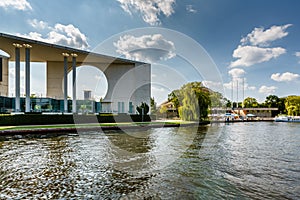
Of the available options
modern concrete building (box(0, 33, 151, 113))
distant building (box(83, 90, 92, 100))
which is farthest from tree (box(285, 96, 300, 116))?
distant building (box(83, 90, 92, 100))

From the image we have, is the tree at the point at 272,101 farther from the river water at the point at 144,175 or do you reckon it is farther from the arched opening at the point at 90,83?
the river water at the point at 144,175

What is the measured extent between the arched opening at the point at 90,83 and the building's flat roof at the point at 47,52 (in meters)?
1.75

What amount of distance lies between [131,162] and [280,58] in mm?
30707

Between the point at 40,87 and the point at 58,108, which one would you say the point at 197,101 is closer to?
the point at 58,108

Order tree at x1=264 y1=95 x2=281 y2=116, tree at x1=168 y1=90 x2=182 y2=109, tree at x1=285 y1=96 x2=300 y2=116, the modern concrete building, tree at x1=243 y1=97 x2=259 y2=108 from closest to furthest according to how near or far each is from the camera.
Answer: the modern concrete building < tree at x1=168 y1=90 x2=182 y2=109 < tree at x1=285 y1=96 x2=300 y2=116 < tree at x1=264 y1=95 x2=281 y2=116 < tree at x1=243 y1=97 x2=259 y2=108

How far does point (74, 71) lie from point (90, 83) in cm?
352

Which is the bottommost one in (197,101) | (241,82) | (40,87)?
(197,101)

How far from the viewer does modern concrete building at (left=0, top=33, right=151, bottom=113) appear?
72.7 feet

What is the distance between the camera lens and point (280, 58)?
30094 mm

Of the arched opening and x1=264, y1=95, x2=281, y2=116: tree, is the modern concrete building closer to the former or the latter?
the arched opening

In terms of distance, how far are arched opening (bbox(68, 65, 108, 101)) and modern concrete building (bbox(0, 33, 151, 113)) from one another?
74 centimetres

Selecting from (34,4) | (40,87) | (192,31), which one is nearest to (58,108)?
(40,87)

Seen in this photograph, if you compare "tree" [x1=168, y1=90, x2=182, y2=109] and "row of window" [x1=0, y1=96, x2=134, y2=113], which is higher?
"tree" [x1=168, y1=90, x2=182, y2=109]

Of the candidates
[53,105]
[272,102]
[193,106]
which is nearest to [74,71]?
[53,105]
